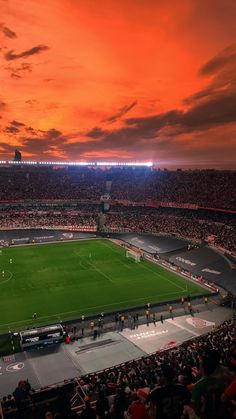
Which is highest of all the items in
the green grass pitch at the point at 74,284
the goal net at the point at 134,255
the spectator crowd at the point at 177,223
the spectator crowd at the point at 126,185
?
the spectator crowd at the point at 126,185

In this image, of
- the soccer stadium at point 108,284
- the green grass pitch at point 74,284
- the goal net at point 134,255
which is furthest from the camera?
the goal net at point 134,255

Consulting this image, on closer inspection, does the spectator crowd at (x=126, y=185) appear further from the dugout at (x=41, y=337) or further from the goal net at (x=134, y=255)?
the dugout at (x=41, y=337)

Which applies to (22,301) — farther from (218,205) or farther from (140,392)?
(218,205)

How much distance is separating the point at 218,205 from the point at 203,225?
5.94 m

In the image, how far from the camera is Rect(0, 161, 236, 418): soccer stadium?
21469mm

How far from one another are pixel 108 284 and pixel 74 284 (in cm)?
466

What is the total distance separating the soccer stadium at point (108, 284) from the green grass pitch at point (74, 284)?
16 centimetres

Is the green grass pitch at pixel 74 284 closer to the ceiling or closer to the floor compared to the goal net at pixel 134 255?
closer to the floor

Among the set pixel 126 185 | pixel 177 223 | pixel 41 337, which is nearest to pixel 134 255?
pixel 177 223

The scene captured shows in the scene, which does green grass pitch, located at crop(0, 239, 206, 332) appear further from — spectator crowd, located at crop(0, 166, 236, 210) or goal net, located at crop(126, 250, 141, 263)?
spectator crowd, located at crop(0, 166, 236, 210)

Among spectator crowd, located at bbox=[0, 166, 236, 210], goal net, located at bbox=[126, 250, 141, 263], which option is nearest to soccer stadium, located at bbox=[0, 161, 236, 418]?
goal net, located at bbox=[126, 250, 141, 263]

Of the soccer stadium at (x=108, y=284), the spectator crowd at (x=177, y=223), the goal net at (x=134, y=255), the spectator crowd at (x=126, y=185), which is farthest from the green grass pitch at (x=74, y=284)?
the spectator crowd at (x=126, y=185)

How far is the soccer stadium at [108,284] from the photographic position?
70.4 feet

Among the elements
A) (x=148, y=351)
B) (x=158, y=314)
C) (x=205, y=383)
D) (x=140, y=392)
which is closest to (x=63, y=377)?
(x=148, y=351)
